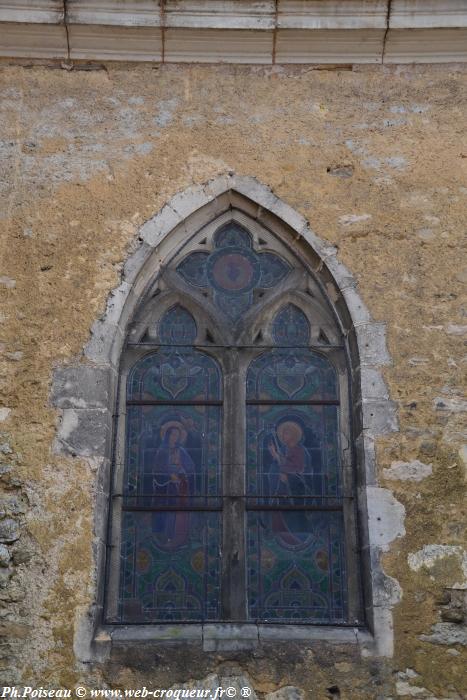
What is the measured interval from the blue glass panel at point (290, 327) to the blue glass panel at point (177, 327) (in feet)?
1.62

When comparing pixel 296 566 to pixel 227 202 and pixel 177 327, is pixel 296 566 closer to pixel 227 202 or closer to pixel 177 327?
pixel 177 327

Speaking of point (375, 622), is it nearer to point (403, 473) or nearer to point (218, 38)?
point (403, 473)

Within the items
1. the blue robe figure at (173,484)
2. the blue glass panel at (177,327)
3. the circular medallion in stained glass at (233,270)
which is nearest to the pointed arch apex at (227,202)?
the circular medallion in stained glass at (233,270)

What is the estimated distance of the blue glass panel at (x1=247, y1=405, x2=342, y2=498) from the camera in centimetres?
493

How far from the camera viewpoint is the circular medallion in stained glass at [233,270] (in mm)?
5422

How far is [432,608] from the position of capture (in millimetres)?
4438

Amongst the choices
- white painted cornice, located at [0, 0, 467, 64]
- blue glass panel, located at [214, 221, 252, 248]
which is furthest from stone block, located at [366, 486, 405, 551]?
white painted cornice, located at [0, 0, 467, 64]

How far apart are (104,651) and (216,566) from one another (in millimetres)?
740

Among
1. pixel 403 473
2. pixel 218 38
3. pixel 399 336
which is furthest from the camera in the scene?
pixel 218 38

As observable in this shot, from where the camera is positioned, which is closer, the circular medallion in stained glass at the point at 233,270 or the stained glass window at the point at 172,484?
the stained glass window at the point at 172,484

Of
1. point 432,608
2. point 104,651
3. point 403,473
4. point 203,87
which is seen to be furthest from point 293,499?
point 203,87

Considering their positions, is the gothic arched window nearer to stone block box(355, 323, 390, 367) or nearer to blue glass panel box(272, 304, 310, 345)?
blue glass panel box(272, 304, 310, 345)

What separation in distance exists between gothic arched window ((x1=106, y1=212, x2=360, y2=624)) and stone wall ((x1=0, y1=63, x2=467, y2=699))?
0.95 feet

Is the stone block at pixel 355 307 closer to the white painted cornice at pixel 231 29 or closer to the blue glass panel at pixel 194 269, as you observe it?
the blue glass panel at pixel 194 269
